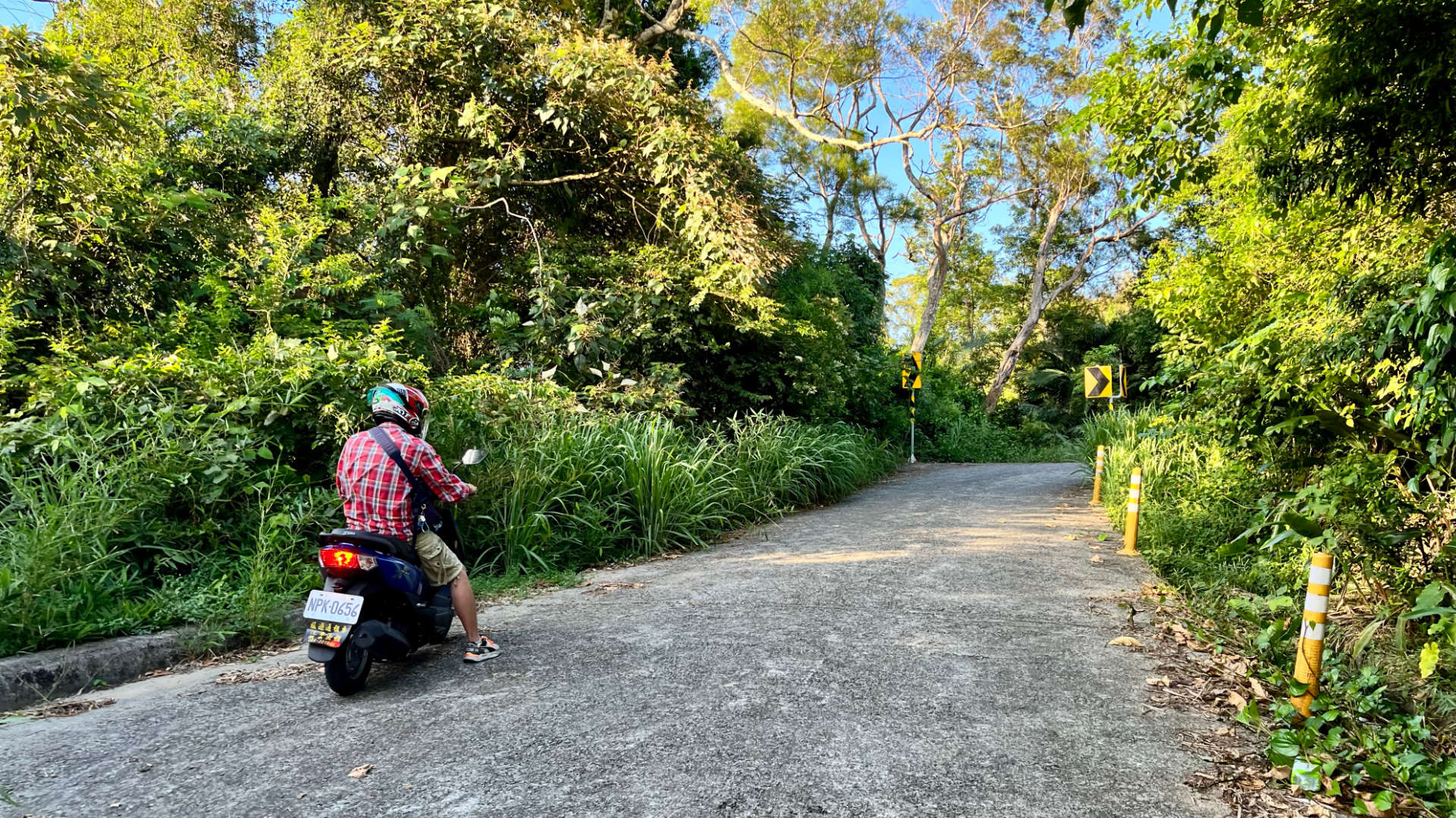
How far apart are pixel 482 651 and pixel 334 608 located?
1.02 metres

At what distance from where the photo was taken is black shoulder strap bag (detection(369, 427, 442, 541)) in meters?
4.14

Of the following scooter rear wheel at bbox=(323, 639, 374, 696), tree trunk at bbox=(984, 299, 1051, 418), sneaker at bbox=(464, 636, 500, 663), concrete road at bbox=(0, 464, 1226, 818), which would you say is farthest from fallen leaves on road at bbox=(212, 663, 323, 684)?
tree trunk at bbox=(984, 299, 1051, 418)

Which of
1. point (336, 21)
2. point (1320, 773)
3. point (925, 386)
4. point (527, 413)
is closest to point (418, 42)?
point (336, 21)

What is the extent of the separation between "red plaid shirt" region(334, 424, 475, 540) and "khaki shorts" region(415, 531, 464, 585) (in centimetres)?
14

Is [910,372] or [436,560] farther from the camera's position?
[910,372]

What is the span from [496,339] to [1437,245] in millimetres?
9850

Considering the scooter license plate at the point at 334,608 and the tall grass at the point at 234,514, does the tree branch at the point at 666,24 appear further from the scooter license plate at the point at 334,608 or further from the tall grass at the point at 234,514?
the scooter license plate at the point at 334,608

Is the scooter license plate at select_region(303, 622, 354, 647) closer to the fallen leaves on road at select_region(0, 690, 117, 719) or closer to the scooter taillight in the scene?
the scooter taillight

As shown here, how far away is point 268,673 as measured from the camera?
14.4ft

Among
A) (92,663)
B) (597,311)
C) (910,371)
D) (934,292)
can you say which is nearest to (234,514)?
(92,663)

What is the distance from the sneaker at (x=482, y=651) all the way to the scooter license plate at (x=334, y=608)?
2.85 ft


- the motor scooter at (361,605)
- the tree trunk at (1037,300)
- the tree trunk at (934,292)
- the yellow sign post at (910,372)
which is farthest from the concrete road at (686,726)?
the tree trunk at (1037,300)

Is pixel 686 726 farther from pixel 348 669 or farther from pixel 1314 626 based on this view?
pixel 1314 626

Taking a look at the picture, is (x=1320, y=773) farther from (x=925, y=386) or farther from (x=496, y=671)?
(x=925, y=386)
